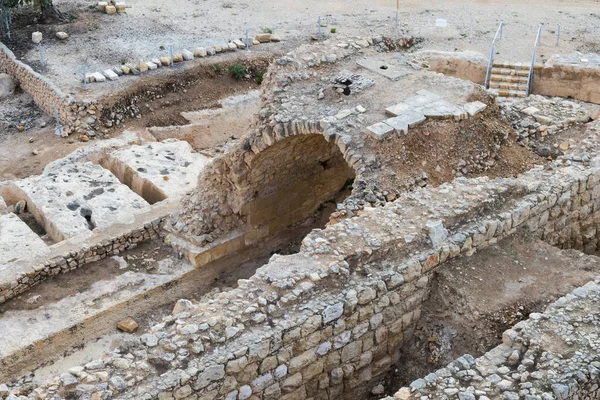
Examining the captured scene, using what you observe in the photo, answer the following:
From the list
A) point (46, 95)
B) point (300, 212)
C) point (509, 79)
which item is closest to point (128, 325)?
point (300, 212)

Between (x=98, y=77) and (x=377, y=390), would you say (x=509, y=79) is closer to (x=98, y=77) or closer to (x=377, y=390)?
(x=98, y=77)

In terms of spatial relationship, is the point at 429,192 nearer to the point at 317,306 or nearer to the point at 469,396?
the point at 317,306

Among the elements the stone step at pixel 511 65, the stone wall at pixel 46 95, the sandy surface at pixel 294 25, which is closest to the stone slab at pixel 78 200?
the stone wall at pixel 46 95

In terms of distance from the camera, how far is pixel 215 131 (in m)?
17.5

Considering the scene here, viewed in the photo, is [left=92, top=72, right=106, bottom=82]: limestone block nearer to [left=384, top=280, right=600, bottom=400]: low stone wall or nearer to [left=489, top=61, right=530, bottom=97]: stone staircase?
[left=489, top=61, right=530, bottom=97]: stone staircase

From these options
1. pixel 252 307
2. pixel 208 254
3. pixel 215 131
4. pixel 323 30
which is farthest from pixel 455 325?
pixel 323 30

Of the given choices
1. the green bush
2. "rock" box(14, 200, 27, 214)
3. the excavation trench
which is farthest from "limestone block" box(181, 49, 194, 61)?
the excavation trench

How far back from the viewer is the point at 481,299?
28.5ft

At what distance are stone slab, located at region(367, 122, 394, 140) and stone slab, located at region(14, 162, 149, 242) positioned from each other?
4.17 m

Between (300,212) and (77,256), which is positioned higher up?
(77,256)

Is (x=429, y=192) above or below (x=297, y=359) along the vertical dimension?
above

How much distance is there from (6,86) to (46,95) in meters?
1.74

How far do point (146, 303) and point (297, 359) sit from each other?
4287mm

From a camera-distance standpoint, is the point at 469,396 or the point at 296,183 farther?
the point at 296,183
